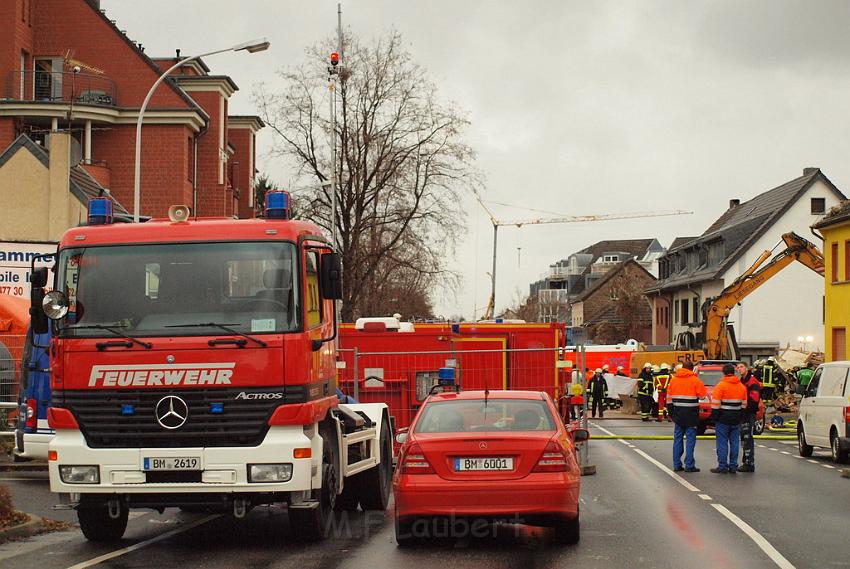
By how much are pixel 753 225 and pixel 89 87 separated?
39.5 metres

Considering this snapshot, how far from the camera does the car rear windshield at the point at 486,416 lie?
1188cm

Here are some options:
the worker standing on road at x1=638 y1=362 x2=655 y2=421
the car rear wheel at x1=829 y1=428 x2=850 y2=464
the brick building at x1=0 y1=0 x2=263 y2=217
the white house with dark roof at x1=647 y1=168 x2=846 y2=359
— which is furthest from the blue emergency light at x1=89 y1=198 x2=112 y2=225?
the white house with dark roof at x1=647 y1=168 x2=846 y2=359

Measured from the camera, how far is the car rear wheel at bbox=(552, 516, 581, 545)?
11555 millimetres

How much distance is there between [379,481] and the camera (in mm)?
14578

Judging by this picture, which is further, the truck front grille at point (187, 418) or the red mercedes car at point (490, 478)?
the red mercedes car at point (490, 478)

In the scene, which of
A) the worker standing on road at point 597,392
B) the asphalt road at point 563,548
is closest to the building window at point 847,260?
the worker standing on road at point 597,392

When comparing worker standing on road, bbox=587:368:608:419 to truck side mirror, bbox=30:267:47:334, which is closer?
truck side mirror, bbox=30:267:47:334

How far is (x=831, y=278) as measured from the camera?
155ft

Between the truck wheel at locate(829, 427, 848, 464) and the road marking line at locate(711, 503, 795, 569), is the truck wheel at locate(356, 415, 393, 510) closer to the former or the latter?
the road marking line at locate(711, 503, 795, 569)

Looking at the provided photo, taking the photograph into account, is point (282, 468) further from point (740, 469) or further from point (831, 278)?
point (831, 278)

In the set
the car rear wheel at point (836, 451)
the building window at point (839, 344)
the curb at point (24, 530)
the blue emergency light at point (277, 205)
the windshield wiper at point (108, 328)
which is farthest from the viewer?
the building window at point (839, 344)

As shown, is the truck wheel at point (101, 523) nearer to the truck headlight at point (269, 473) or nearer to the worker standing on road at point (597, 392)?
the truck headlight at point (269, 473)

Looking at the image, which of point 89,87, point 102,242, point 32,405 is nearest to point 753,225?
point 89,87

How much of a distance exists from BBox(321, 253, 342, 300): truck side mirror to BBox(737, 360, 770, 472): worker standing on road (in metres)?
10.4
